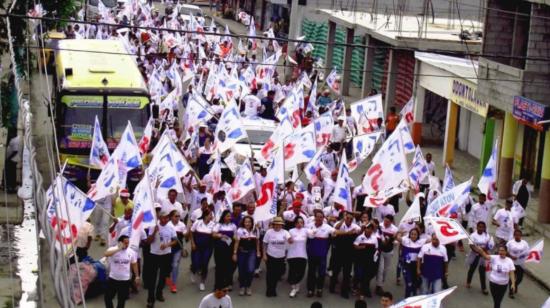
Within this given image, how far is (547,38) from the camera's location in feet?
80.2

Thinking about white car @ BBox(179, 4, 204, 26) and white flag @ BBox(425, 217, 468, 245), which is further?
white car @ BBox(179, 4, 204, 26)

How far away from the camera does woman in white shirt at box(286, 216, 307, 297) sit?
17.0 m

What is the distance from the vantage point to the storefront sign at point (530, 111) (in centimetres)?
2373

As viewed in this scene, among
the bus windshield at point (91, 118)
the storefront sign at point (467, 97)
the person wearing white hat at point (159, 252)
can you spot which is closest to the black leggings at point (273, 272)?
the person wearing white hat at point (159, 252)

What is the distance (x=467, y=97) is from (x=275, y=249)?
1352 cm

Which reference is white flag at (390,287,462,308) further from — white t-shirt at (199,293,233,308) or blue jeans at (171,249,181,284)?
blue jeans at (171,249,181,284)

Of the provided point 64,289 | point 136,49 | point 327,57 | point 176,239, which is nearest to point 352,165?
point 176,239

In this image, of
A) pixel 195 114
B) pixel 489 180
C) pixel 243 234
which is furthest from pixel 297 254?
pixel 195 114

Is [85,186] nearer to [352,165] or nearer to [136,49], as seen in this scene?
[352,165]

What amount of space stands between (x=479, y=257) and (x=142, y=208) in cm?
531

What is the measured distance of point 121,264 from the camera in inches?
602

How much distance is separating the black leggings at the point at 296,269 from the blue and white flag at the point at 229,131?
5009 millimetres

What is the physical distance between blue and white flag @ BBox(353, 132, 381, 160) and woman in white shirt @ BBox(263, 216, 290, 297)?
5.46 metres

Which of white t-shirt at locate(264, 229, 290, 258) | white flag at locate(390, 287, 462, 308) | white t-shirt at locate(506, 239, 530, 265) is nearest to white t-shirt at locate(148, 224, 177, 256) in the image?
white t-shirt at locate(264, 229, 290, 258)
